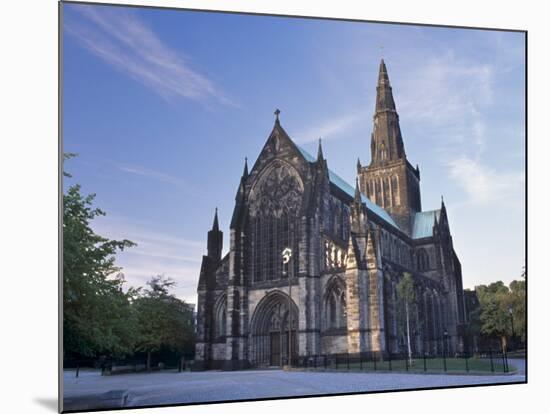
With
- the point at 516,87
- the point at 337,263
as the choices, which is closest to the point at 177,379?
the point at 337,263

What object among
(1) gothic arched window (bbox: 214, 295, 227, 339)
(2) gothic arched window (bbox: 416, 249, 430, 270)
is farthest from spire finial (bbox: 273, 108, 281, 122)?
(2) gothic arched window (bbox: 416, 249, 430, 270)

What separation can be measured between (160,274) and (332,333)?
571 cm

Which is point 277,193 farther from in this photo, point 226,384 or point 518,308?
point 518,308

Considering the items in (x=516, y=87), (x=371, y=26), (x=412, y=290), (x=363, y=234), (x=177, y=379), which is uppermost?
(x=371, y=26)

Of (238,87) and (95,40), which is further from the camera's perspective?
(238,87)

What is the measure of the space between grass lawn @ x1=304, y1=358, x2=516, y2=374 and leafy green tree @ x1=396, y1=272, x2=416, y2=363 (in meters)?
0.95

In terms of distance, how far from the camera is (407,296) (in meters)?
20.0

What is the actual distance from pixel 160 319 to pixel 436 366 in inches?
286

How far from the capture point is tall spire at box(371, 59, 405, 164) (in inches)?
732

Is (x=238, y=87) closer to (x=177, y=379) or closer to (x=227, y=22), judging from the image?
(x=227, y=22)

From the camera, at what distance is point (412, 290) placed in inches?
810

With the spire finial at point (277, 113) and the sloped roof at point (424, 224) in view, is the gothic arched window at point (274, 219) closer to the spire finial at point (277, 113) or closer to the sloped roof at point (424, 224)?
the spire finial at point (277, 113)

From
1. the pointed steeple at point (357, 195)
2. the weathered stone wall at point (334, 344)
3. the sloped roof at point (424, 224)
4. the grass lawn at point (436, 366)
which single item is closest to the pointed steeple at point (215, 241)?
the weathered stone wall at point (334, 344)

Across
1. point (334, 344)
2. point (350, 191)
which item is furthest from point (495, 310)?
point (350, 191)
